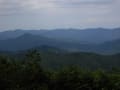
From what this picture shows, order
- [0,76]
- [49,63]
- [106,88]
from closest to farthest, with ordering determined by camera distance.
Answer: [106,88]
[0,76]
[49,63]

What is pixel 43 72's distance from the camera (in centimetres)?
2891

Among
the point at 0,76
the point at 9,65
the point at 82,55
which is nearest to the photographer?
the point at 0,76

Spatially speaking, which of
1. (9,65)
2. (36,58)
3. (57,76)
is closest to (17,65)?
(9,65)

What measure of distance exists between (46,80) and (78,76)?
114 inches

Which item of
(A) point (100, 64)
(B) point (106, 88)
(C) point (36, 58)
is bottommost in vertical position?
(A) point (100, 64)

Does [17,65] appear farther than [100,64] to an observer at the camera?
No

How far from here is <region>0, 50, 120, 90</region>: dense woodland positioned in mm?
26500

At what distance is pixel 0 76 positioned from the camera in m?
27.9

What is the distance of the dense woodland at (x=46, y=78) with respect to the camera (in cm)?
2650

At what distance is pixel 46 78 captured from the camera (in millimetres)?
28500

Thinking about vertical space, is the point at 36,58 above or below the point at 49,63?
above

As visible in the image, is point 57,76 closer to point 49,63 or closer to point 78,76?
point 78,76

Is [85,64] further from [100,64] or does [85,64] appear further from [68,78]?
[68,78]

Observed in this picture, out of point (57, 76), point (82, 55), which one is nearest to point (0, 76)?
point (57, 76)
